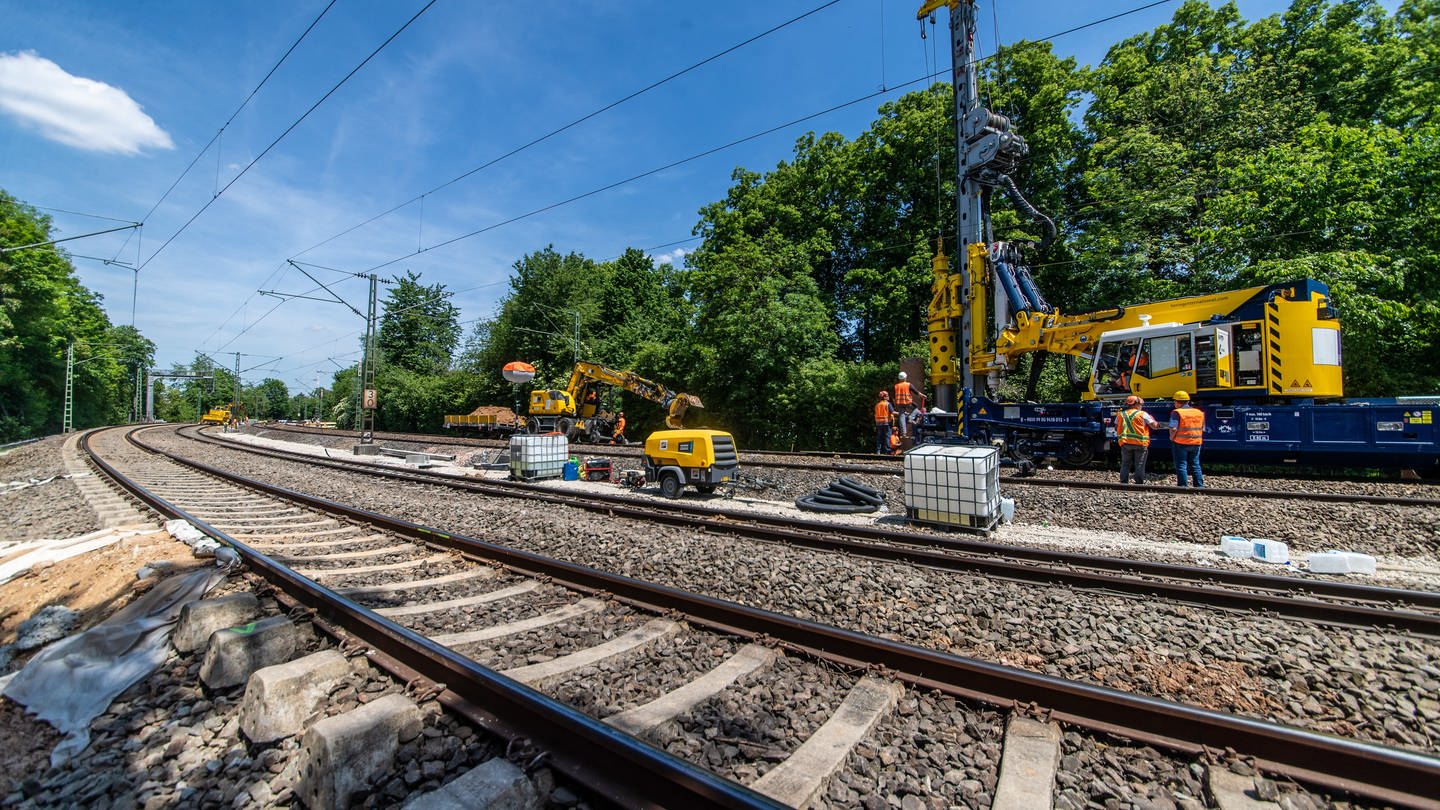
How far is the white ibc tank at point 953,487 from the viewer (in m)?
7.40

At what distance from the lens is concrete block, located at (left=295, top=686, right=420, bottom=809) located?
2.13 m

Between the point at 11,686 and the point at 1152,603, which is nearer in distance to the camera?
the point at 11,686

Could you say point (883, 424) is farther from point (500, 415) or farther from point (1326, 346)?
point (500, 415)

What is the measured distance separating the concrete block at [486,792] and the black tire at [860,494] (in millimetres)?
7717

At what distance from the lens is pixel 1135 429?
10211 millimetres

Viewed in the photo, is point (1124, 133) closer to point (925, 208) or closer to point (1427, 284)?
point (925, 208)

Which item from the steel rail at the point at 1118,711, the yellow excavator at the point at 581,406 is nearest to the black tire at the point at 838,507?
the steel rail at the point at 1118,711

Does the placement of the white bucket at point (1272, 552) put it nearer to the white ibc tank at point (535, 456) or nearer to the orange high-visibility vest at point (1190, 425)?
the orange high-visibility vest at point (1190, 425)

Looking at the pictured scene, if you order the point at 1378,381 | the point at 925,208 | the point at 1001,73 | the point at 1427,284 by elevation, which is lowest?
the point at 1378,381

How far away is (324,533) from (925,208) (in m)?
23.3

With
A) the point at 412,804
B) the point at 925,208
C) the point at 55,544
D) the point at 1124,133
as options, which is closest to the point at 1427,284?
the point at 1124,133

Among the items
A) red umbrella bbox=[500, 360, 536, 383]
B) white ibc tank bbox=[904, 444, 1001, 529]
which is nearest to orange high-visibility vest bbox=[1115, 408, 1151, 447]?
white ibc tank bbox=[904, 444, 1001, 529]

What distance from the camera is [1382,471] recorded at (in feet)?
38.5

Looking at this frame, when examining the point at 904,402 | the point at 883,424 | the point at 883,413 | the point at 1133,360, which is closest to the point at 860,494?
the point at 883,413
